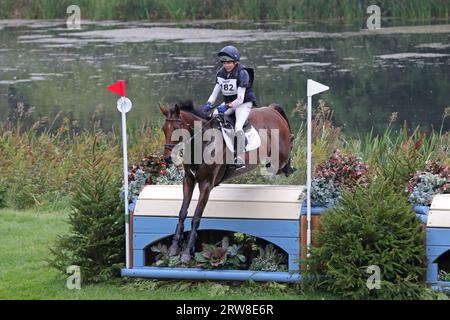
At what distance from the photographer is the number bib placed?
25.5 ft

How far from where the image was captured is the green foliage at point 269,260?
299 inches

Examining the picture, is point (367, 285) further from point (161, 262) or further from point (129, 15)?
point (129, 15)

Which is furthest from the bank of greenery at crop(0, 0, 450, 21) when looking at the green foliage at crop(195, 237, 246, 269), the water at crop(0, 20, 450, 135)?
the green foliage at crop(195, 237, 246, 269)

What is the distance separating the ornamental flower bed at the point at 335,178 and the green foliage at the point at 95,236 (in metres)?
1.54

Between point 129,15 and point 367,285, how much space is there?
21228 millimetres

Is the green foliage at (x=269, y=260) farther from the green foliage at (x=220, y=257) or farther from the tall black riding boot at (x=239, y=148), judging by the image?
the tall black riding boot at (x=239, y=148)

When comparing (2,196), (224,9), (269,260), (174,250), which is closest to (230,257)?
(269,260)

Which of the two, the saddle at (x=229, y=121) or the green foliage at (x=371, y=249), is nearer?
the green foliage at (x=371, y=249)

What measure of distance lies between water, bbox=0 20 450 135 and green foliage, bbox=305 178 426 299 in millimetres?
8307

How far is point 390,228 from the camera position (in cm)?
712

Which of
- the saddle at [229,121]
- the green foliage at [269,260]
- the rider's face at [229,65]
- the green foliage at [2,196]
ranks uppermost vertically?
the rider's face at [229,65]

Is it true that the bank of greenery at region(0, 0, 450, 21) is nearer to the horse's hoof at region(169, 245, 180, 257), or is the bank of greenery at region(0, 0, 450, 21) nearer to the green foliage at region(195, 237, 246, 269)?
the green foliage at region(195, 237, 246, 269)

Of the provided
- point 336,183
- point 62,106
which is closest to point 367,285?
point 336,183

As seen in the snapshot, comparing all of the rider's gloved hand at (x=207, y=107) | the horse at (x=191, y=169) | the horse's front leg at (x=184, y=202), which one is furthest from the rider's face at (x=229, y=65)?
the horse's front leg at (x=184, y=202)
